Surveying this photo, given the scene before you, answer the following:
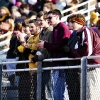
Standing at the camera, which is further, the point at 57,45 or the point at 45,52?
the point at 45,52

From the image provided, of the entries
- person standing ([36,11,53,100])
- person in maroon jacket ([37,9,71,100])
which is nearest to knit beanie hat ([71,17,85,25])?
person in maroon jacket ([37,9,71,100])

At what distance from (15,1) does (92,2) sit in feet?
8.94

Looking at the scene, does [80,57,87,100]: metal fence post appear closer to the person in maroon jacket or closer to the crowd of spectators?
the crowd of spectators

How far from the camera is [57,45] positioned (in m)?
10.5

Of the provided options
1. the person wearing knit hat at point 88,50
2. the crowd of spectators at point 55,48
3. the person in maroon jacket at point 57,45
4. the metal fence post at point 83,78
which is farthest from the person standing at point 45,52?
the metal fence post at point 83,78

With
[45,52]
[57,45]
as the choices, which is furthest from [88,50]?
[45,52]

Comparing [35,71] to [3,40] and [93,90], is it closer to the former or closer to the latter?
[93,90]

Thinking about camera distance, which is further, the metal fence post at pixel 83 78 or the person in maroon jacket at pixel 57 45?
the person in maroon jacket at pixel 57 45

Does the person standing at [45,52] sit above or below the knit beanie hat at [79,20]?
below

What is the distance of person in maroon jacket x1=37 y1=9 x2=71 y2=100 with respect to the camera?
1016 centimetres

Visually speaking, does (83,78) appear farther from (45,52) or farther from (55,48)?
(45,52)

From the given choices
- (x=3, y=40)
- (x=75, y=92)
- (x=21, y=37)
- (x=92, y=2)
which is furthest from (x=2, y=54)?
(x=75, y=92)

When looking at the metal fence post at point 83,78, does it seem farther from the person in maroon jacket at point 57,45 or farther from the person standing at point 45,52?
the person standing at point 45,52

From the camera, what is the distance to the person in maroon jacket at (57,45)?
10.2 m
